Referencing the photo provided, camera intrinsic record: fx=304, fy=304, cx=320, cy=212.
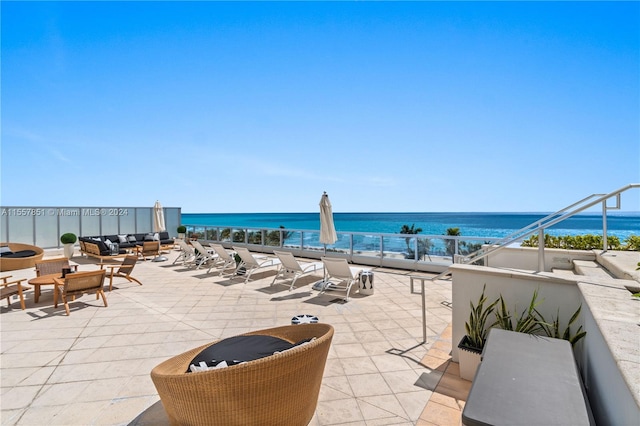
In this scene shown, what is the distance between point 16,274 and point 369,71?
11.3 meters

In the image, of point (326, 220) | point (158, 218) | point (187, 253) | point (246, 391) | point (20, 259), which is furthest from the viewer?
point (158, 218)

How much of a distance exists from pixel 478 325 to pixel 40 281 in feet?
22.1

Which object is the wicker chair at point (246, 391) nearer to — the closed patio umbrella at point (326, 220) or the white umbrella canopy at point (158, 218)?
the closed patio umbrella at point (326, 220)

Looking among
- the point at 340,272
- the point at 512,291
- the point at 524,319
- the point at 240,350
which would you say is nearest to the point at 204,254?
the point at 340,272

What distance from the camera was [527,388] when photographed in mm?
1344

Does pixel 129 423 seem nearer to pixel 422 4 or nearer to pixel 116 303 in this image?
pixel 116 303

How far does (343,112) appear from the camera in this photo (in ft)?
43.4

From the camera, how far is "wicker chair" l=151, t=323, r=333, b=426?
170cm

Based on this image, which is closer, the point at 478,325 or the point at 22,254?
the point at 478,325

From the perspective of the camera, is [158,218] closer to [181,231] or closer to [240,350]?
[181,231]

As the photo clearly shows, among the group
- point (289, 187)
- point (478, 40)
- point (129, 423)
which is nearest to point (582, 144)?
point (478, 40)

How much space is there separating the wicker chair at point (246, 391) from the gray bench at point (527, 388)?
0.96 m

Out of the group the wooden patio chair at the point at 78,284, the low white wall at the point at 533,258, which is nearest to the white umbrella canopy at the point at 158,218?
the wooden patio chair at the point at 78,284

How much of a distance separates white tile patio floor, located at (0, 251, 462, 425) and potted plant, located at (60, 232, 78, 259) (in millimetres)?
5623
